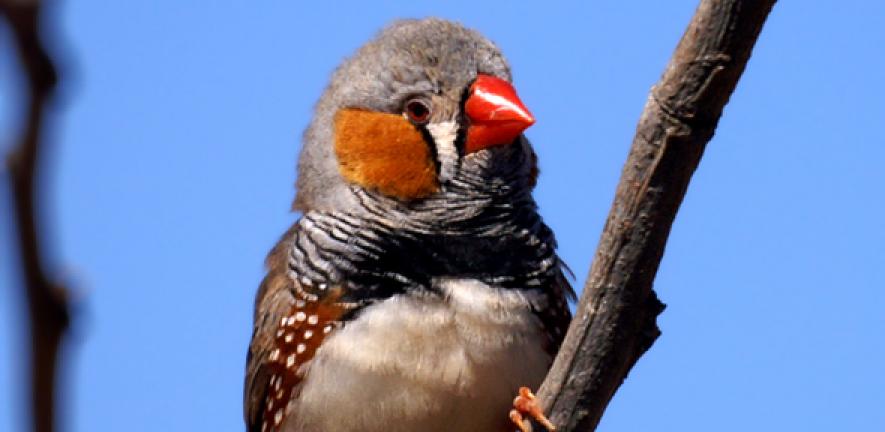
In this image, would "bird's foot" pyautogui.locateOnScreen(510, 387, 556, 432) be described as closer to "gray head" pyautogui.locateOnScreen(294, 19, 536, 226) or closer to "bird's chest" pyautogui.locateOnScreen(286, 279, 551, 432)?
"bird's chest" pyautogui.locateOnScreen(286, 279, 551, 432)

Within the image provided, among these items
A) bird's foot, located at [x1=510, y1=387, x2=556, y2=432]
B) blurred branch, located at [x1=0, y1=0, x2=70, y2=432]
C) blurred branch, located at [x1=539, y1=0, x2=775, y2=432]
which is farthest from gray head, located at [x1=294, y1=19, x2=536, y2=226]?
blurred branch, located at [x1=0, y1=0, x2=70, y2=432]

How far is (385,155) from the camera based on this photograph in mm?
5402

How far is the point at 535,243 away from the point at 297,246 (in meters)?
1.17

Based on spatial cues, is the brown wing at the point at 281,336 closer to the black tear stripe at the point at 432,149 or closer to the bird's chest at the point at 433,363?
the bird's chest at the point at 433,363

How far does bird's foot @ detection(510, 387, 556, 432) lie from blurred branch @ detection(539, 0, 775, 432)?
0.04m

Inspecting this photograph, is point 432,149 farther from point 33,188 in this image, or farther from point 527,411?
point 33,188

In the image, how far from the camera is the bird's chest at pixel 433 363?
4777mm

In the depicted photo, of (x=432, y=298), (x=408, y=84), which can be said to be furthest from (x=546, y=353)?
(x=408, y=84)

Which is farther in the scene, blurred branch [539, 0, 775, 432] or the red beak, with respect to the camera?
the red beak

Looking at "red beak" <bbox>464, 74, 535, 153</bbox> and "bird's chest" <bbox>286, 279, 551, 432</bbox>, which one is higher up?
"red beak" <bbox>464, 74, 535, 153</bbox>

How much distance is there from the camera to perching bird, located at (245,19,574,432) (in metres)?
4.80

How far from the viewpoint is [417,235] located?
520 centimetres

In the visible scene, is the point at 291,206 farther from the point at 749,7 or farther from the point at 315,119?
the point at 749,7

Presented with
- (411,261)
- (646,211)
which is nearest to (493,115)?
(411,261)
